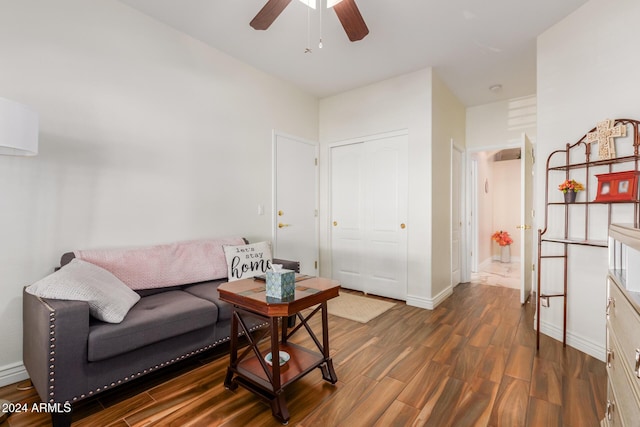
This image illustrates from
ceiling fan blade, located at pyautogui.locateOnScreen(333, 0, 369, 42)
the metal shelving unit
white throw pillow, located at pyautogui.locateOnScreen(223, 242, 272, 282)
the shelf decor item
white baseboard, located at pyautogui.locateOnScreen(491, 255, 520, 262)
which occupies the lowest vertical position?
white baseboard, located at pyautogui.locateOnScreen(491, 255, 520, 262)

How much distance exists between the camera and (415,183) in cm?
370

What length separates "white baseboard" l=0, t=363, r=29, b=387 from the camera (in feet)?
6.48

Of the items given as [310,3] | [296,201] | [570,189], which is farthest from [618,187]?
Answer: [296,201]

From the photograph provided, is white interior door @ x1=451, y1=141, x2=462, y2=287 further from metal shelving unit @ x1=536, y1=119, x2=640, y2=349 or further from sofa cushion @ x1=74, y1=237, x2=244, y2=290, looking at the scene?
sofa cushion @ x1=74, y1=237, x2=244, y2=290

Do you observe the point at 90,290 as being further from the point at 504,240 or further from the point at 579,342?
the point at 504,240

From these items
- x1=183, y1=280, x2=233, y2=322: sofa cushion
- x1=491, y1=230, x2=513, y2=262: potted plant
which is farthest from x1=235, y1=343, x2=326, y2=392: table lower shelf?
x1=491, y1=230, x2=513, y2=262: potted plant

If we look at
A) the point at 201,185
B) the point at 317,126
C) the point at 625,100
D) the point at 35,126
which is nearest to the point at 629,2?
the point at 625,100

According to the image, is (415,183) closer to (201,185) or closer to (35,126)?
(201,185)

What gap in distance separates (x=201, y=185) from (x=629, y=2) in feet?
12.0

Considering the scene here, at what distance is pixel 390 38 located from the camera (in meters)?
2.99

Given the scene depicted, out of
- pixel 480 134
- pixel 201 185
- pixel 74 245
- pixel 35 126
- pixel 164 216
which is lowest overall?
pixel 74 245

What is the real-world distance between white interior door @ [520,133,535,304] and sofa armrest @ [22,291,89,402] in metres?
4.04

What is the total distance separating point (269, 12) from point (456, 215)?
360cm

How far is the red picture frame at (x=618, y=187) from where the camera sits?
209 cm
